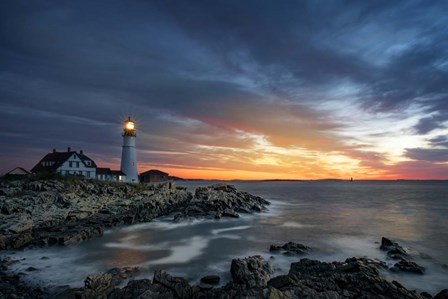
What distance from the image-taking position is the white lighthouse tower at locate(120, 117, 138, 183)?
48.0 meters

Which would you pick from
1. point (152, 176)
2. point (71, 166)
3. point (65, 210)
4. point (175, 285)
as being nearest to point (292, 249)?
point (175, 285)

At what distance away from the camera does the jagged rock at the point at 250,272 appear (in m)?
10.0

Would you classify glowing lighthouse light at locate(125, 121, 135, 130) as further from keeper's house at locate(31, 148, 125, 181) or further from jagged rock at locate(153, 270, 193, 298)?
jagged rock at locate(153, 270, 193, 298)

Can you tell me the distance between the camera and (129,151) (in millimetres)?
48125

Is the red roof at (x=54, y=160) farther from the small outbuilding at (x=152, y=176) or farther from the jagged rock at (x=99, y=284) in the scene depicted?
the jagged rock at (x=99, y=284)

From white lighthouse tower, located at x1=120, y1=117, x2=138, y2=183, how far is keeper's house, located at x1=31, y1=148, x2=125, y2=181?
122 cm

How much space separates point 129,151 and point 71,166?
30.1 ft

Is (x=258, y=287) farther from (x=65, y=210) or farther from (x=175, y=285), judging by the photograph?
(x=65, y=210)

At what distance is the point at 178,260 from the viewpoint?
14.9 metres

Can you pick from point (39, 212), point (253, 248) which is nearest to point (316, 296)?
point (253, 248)

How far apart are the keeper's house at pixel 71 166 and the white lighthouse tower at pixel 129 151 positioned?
122cm

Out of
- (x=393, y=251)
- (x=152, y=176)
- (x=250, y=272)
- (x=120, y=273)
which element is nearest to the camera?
(x=250, y=272)


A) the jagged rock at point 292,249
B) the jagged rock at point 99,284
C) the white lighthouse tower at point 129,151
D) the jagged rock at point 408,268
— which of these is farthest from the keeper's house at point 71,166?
the jagged rock at point 408,268

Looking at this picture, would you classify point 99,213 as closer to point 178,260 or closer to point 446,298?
point 178,260
